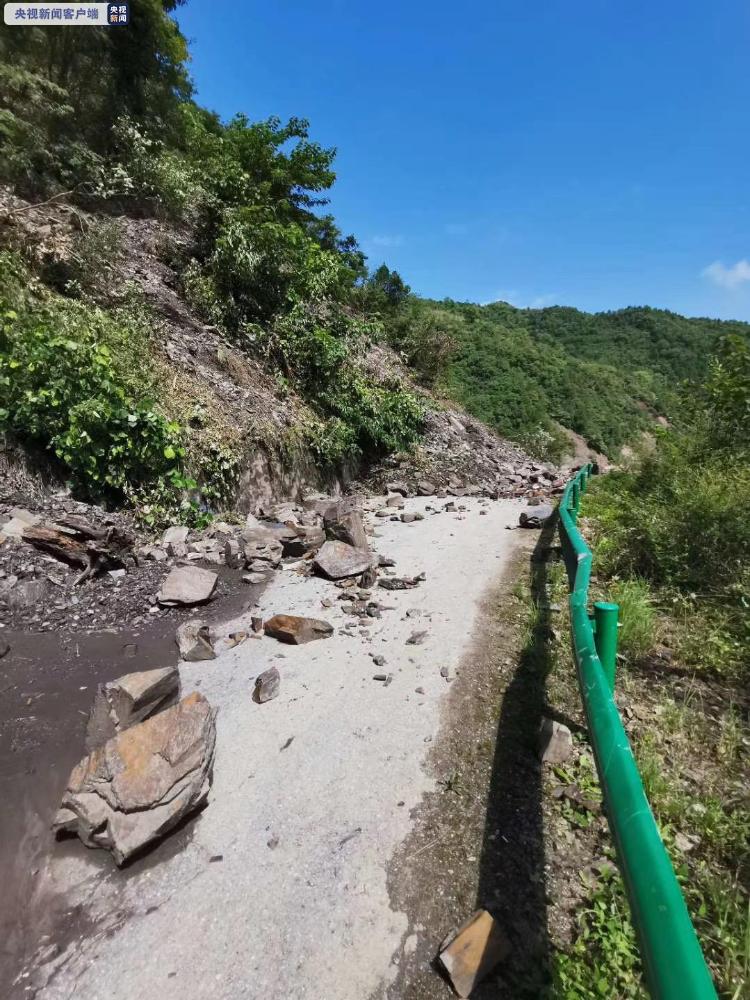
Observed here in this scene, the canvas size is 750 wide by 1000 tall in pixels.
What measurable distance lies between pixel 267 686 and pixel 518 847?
86.0 inches

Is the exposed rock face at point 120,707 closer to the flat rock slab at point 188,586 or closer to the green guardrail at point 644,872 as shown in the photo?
the flat rock slab at point 188,586

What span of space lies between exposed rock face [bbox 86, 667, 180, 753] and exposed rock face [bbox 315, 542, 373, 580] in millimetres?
2778

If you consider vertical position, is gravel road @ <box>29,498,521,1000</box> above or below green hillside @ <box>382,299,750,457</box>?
below

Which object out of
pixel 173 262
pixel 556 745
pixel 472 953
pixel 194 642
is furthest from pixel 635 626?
pixel 173 262

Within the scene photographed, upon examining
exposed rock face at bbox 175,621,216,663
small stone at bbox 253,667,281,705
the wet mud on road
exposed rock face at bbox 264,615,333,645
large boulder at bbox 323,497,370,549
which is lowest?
the wet mud on road

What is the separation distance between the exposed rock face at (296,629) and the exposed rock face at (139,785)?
149 centimetres

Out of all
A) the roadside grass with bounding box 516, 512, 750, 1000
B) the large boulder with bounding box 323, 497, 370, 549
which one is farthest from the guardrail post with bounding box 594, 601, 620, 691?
the large boulder with bounding box 323, 497, 370, 549

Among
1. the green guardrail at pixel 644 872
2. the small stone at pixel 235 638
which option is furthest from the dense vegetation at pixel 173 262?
the green guardrail at pixel 644 872

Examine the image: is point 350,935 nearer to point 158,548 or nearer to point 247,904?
point 247,904

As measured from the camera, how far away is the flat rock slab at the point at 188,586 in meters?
5.12

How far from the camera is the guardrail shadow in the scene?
6.11ft

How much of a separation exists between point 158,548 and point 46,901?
4211 mm

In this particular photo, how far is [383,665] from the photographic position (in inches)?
162

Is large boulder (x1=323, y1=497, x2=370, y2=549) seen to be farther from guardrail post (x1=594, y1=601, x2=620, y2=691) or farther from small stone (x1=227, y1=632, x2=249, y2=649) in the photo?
guardrail post (x1=594, y1=601, x2=620, y2=691)
